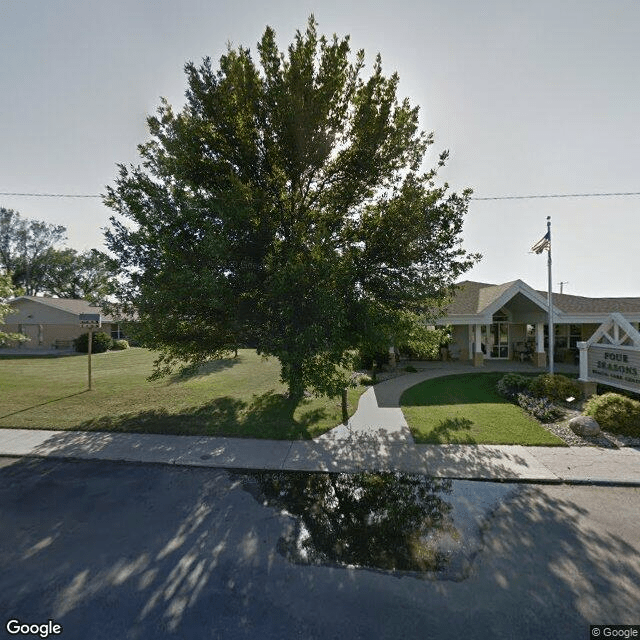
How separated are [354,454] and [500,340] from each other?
58.6ft

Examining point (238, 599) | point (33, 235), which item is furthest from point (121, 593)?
point (33, 235)

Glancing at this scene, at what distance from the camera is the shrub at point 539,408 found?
9414 mm

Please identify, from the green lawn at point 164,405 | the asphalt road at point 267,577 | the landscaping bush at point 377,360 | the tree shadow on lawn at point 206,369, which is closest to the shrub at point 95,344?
the green lawn at point 164,405

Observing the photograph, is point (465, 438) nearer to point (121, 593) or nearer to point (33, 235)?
point (121, 593)

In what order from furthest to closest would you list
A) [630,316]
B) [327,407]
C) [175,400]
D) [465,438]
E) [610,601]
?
[630,316], [175,400], [327,407], [465,438], [610,601]

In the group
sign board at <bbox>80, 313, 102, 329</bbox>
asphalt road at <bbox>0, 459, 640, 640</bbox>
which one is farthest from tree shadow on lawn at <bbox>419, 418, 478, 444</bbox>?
sign board at <bbox>80, 313, 102, 329</bbox>

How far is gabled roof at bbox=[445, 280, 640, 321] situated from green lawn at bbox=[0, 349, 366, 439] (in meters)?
8.62

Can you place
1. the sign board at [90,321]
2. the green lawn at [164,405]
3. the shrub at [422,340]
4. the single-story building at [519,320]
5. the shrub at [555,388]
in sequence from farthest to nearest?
1. the single-story building at [519,320]
2. the sign board at [90,321]
3. the shrub at [555,388]
4. the shrub at [422,340]
5. the green lawn at [164,405]

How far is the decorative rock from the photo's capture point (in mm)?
7887

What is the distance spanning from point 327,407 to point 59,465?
695 centimetres

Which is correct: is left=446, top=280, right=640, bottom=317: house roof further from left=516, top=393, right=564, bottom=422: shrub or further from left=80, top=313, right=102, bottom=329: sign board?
left=80, top=313, right=102, bottom=329: sign board

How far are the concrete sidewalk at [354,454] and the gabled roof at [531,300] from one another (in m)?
9.16

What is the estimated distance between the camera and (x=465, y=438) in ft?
26.0

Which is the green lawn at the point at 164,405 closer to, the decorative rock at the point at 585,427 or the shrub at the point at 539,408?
the shrub at the point at 539,408
